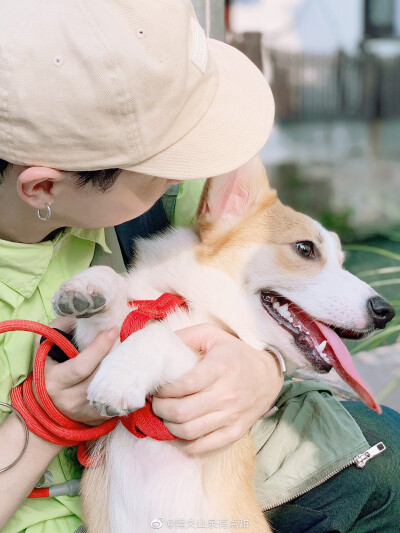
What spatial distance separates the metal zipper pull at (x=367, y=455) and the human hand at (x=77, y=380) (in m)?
0.75

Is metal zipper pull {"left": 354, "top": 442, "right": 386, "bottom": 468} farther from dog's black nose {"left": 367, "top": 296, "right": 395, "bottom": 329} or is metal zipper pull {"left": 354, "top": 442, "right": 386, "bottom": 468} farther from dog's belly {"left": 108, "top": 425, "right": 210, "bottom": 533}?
dog's belly {"left": 108, "top": 425, "right": 210, "bottom": 533}

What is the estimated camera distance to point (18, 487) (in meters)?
1.40

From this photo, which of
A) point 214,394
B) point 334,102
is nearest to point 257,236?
point 214,394

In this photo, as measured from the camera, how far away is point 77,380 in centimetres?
138

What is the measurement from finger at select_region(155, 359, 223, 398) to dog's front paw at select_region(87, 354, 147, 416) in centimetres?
12

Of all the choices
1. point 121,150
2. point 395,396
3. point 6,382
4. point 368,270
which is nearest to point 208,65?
point 121,150

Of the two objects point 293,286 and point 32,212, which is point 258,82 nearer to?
point 293,286

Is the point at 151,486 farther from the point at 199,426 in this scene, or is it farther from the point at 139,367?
the point at 139,367

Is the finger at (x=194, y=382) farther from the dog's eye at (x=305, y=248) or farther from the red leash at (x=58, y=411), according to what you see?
the dog's eye at (x=305, y=248)

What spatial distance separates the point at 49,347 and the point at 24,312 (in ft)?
0.57

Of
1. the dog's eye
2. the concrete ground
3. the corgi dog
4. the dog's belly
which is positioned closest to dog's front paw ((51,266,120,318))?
the corgi dog

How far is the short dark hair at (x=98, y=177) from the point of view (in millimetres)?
1336

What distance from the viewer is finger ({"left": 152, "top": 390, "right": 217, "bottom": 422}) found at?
1332 mm

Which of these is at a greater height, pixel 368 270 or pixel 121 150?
pixel 121 150
